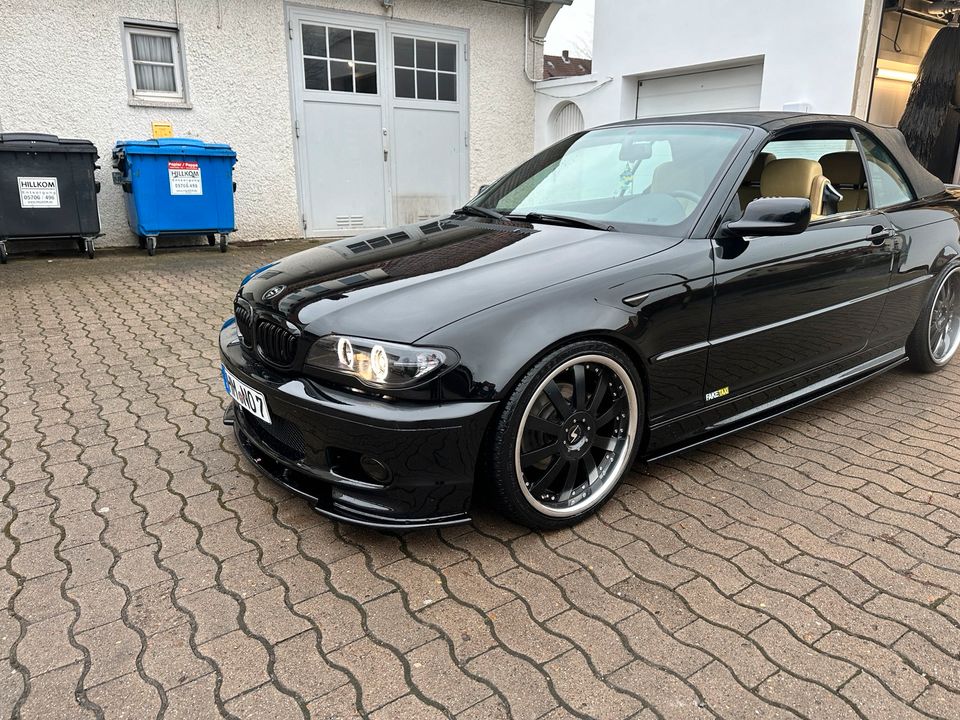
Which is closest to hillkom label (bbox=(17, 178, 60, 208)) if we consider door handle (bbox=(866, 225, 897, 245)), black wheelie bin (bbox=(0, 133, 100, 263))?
black wheelie bin (bbox=(0, 133, 100, 263))

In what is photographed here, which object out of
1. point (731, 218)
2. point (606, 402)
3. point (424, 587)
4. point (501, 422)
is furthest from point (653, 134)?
point (424, 587)

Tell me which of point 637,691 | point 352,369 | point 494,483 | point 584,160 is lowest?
point 637,691

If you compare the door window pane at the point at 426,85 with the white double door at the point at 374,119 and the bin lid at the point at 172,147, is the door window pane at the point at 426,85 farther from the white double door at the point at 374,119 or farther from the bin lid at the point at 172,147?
the bin lid at the point at 172,147

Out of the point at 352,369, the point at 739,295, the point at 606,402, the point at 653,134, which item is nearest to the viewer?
the point at 352,369

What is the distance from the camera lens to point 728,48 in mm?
9117

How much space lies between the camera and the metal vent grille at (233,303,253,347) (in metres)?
2.75

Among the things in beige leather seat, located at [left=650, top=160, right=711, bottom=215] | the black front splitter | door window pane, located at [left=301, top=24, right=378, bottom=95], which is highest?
door window pane, located at [left=301, top=24, right=378, bottom=95]

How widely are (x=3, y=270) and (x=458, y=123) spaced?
651 cm

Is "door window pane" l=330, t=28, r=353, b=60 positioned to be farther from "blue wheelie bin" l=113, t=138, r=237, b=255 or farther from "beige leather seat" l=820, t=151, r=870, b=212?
"beige leather seat" l=820, t=151, r=870, b=212

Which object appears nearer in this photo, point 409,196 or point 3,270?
point 3,270

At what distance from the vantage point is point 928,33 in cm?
880

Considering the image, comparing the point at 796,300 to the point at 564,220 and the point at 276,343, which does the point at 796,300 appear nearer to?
the point at 564,220

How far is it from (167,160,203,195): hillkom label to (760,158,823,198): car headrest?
686 cm

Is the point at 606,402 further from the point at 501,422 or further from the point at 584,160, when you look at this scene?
the point at 584,160
